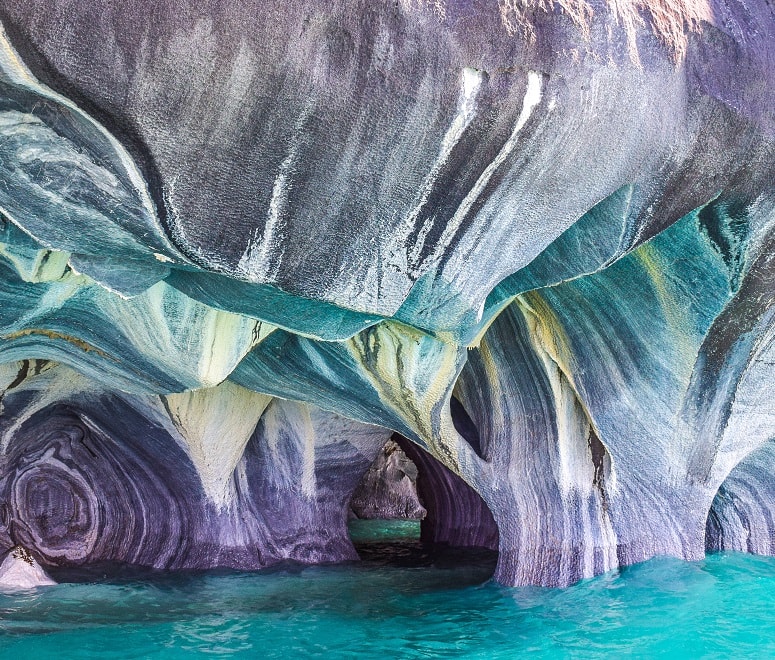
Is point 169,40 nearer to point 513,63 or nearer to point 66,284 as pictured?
point 513,63

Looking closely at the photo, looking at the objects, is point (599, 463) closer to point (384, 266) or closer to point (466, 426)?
point (466, 426)

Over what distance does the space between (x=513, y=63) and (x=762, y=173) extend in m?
1.52

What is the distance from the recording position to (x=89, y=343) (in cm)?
441

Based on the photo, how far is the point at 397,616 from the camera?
14.8ft

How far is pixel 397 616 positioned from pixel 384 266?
90.8 inches

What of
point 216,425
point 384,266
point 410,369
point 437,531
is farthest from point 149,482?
point 384,266

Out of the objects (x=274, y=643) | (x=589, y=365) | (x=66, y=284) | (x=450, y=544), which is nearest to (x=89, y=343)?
(x=66, y=284)

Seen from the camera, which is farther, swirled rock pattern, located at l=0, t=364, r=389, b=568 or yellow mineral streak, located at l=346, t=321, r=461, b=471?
swirled rock pattern, located at l=0, t=364, r=389, b=568

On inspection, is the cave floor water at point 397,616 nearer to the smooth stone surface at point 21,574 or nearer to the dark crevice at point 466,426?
the smooth stone surface at point 21,574

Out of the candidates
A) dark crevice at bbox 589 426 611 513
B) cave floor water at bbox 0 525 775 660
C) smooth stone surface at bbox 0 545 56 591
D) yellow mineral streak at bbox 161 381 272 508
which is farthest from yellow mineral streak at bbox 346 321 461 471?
smooth stone surface at bbox 0 545 56 591

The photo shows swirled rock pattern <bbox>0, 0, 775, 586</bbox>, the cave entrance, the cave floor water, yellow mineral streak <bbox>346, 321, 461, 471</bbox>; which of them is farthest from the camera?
the cave entrance

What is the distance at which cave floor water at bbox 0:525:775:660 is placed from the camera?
3.79 m

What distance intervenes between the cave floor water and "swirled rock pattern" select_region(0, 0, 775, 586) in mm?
381

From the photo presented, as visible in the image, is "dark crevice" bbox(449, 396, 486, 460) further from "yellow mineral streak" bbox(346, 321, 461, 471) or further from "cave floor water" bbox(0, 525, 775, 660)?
"cave floor water" bbox(0, 525, 775, 660)
